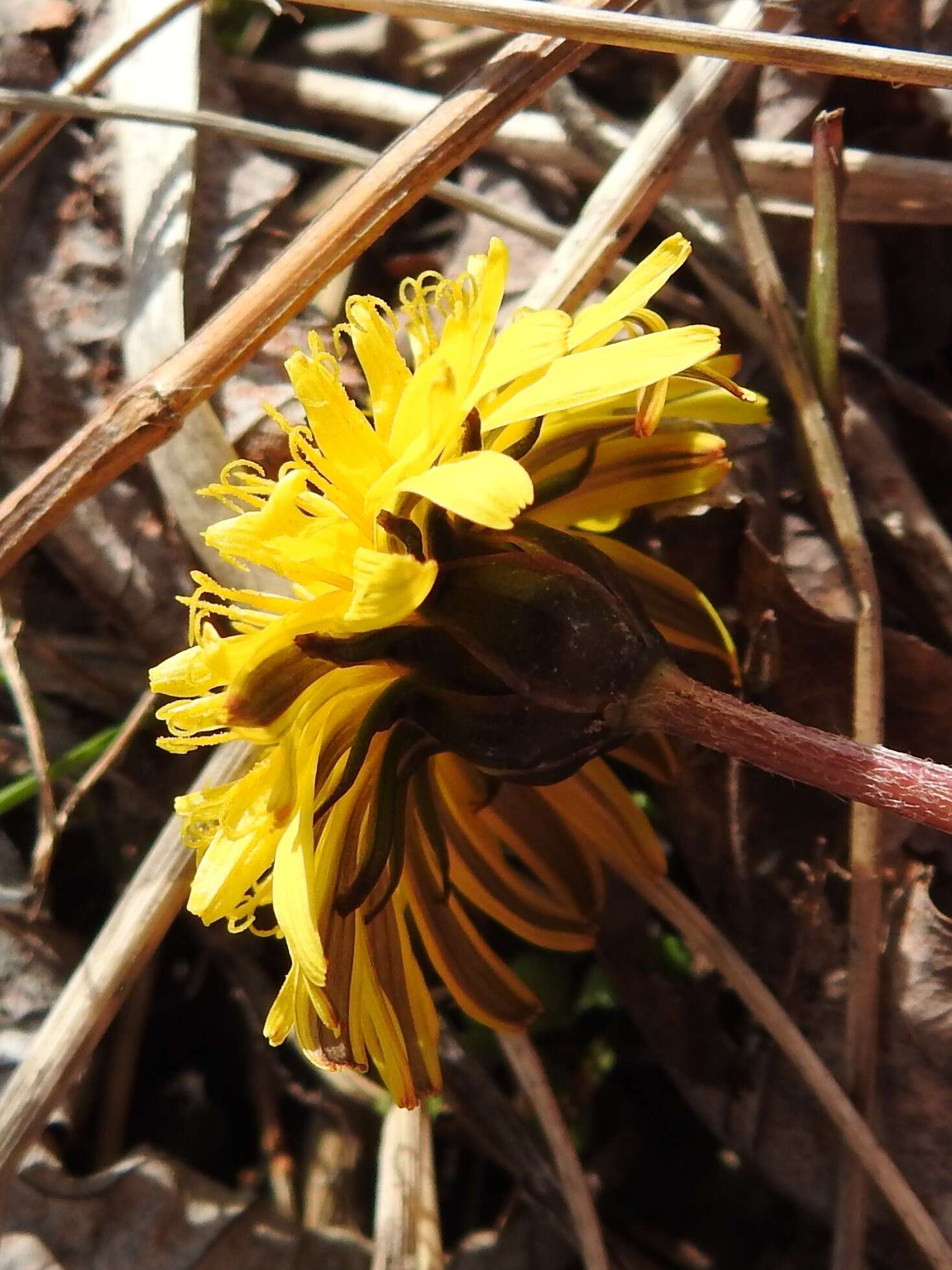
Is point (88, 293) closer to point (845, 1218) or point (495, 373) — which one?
point (495, 373)

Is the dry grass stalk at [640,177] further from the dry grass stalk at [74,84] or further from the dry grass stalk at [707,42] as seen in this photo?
the dry grass stalk at [74,84]

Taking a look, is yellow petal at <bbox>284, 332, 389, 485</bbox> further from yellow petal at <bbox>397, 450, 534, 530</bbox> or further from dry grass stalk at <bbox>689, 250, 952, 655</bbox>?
dry grass stalk at <bbox>689, 250, 952, 655</bbox>

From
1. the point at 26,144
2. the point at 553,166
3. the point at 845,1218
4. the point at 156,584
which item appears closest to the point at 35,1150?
the point at 156,584

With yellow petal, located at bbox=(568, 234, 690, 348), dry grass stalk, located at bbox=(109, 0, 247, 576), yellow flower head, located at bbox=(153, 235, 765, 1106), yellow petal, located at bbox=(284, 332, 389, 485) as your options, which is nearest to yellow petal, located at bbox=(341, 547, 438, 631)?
yellow flower head, located at bbox=(153, 235, 765, 1106)

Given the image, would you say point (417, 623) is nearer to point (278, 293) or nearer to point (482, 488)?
point (482, 488)

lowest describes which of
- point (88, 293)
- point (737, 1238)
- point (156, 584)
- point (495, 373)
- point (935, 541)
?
point (737, 1238)
